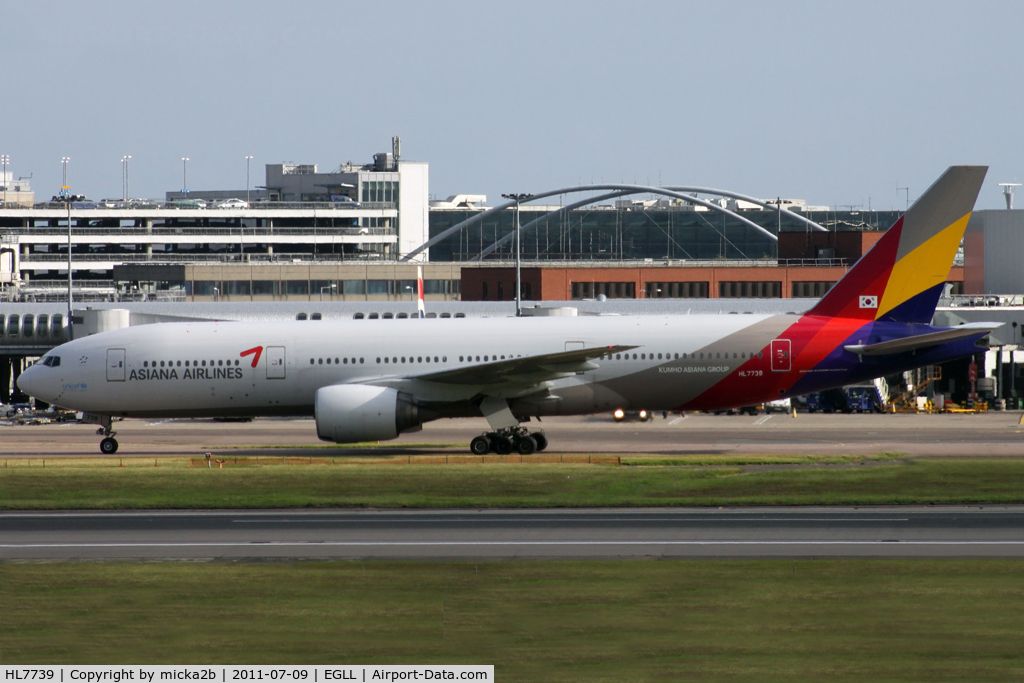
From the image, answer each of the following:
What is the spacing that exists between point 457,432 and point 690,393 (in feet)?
38.9

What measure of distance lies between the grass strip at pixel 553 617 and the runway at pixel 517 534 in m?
1.10

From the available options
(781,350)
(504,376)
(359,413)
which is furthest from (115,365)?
(781,350)

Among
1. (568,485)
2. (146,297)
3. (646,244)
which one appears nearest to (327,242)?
(146,297)

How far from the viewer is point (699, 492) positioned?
90.8 feet

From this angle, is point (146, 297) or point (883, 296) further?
point (146, 297)

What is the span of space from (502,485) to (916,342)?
1428 centimetres

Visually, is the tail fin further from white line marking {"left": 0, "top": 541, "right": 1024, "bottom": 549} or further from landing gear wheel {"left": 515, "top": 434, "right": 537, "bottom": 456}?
white line marking {"left": 0, "top": 541, "right": 1024, "bottom": 549}

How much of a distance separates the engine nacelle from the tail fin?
1312 cm

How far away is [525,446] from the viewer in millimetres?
36656

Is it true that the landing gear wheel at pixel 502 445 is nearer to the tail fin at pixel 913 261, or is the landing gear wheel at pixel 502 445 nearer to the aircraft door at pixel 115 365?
the tail fin at pixel 913 261

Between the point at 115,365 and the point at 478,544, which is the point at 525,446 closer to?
the point at 115,365

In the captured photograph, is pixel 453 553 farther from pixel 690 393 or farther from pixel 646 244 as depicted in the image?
pixel 646 244

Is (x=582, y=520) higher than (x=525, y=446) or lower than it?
lower

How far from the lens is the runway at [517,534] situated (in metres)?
20.7
